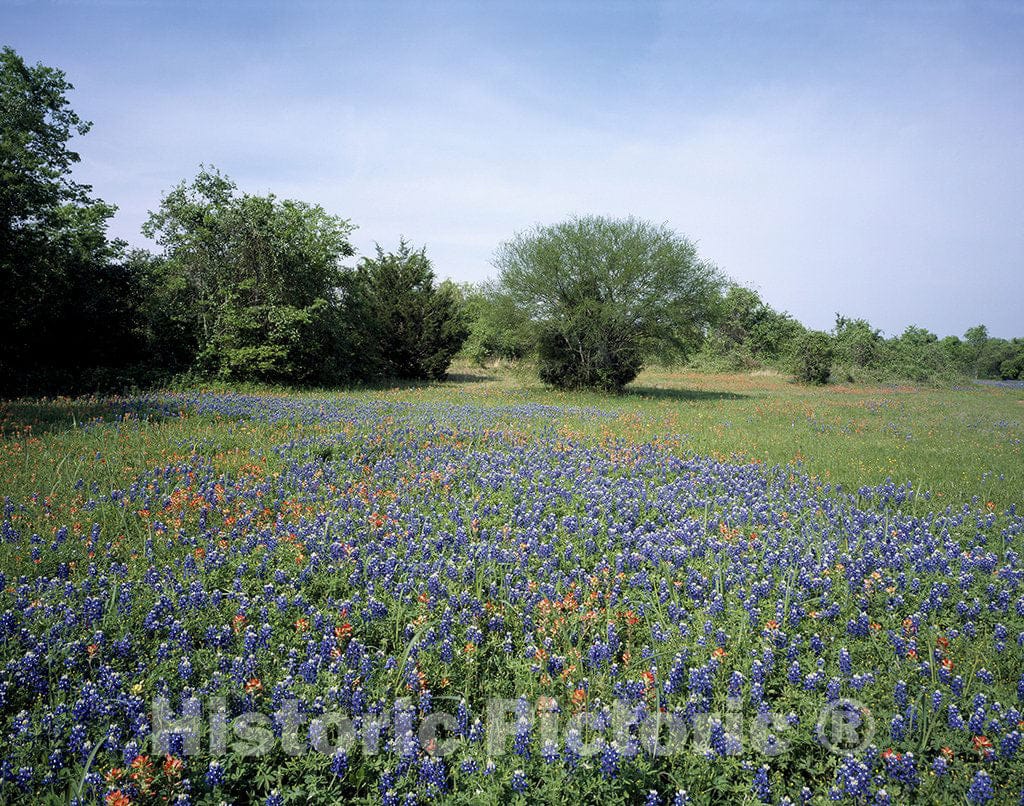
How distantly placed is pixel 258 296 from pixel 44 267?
277 inches

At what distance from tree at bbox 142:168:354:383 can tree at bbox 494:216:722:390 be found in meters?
10.3

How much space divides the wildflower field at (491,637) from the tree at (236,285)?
1455 cm

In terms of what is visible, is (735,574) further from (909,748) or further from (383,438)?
(383,438)

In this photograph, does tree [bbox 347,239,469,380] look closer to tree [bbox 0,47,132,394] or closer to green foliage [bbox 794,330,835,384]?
tree [bbox 0,47,132,394]

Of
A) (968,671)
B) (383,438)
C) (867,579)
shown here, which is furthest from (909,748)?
(383,438)

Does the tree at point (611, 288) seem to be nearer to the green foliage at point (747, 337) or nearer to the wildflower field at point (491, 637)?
the wildflower field at point (491, 637)

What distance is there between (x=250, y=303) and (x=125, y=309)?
4478 mm

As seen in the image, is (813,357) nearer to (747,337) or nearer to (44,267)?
(747,337)

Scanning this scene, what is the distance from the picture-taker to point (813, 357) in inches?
1601

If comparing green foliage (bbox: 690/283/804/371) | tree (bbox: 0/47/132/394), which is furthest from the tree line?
green foliage (bbox: 690/283/804/371)

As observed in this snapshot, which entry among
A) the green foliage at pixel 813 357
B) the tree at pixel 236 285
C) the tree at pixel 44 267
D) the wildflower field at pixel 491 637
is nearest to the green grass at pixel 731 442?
the wildflower field at pixel 491 637

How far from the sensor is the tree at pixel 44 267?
16.4 metres

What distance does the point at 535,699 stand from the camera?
10.9ft

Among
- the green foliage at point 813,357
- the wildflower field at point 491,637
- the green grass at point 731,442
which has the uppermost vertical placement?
the green foliage at point 813,357
